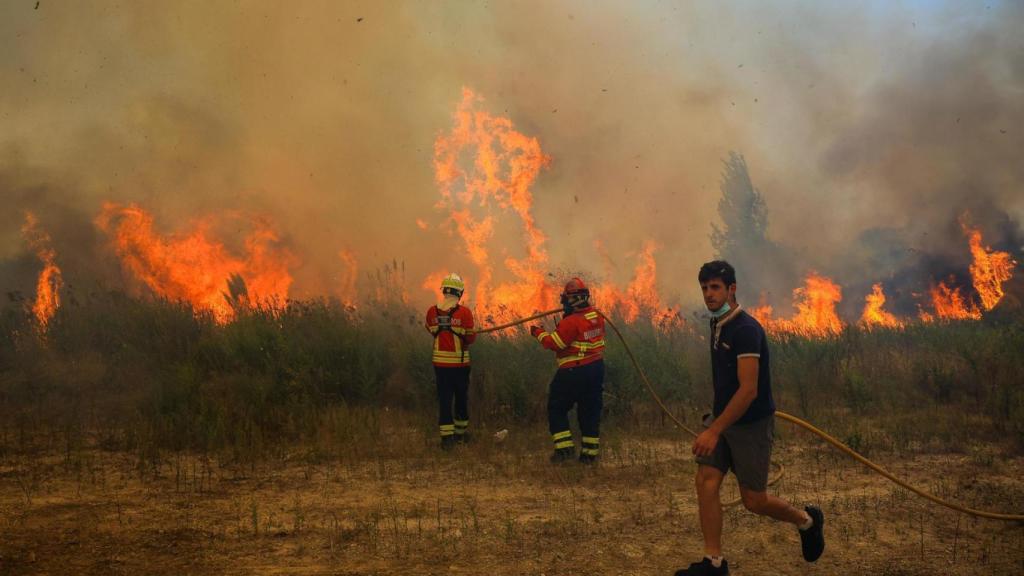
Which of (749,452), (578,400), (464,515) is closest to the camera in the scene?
(749,452)

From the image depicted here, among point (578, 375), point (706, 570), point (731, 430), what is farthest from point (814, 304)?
point (706, 570)

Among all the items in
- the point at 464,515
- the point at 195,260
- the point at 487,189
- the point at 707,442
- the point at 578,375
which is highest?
the point at 487,189

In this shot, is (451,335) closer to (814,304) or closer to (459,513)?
(459,513)

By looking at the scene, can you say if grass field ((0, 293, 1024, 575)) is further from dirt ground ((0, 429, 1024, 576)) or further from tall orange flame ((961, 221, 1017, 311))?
tall orange flame ((961, 221, 1017, 311))

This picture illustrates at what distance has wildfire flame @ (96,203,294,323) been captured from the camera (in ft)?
50.9

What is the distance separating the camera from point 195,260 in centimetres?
1602

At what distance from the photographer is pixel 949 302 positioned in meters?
19.8

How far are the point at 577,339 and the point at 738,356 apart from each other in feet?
11.7

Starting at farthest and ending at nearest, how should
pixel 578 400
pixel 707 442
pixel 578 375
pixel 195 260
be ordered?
pixel 195 260 < pixel 578 400 < pixel 578 375 < pixel 707 442

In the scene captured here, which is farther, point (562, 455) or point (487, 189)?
point (487, 189)

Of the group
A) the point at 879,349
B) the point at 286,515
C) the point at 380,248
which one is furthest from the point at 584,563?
the point at 380,248

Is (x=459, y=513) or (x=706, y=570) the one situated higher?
(x=459, y=513)

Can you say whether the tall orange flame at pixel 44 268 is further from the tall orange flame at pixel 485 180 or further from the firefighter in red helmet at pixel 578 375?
the firefighter in red helmet at pixel 578 375

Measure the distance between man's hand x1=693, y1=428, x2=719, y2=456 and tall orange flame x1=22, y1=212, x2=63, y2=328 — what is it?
13402mm
